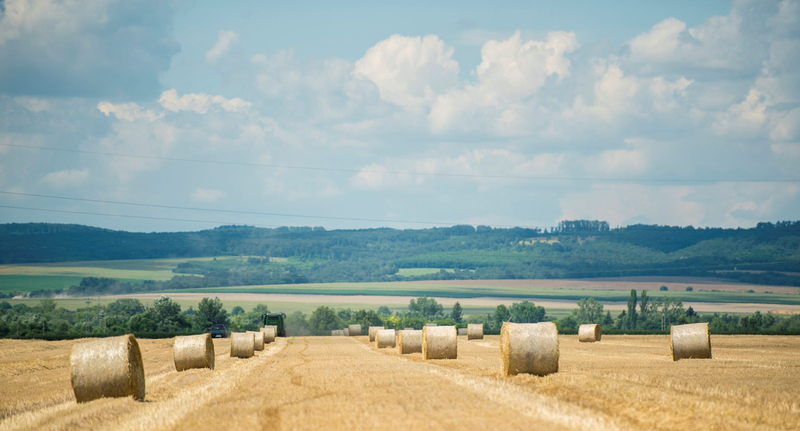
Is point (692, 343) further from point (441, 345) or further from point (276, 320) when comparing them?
point (276, 320)

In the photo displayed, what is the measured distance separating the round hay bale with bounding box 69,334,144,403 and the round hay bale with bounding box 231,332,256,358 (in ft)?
53.1

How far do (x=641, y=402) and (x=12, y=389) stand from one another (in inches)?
632

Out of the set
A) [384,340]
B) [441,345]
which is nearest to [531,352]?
[441,345]

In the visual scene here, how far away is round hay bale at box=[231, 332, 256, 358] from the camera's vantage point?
1184 inches

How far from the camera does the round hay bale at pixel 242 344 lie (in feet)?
98.7

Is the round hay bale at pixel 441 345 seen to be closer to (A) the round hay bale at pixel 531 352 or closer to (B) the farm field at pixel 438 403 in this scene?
(B) the farm field at pixel 438 403

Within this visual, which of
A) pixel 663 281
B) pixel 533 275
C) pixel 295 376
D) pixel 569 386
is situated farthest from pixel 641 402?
pixel 533 275

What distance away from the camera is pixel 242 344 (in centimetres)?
3014

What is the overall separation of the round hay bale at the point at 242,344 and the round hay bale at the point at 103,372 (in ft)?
53.1

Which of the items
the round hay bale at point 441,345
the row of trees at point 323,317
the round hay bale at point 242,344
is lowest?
the row of trees at point 323,317

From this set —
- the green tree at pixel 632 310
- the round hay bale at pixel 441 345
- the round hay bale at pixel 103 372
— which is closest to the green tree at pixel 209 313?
the green tree at pixel 632 310

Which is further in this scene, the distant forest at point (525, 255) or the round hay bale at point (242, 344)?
the distant forest at point (525, 255)

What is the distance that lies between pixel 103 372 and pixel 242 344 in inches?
653

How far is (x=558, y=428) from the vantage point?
9.11 m
